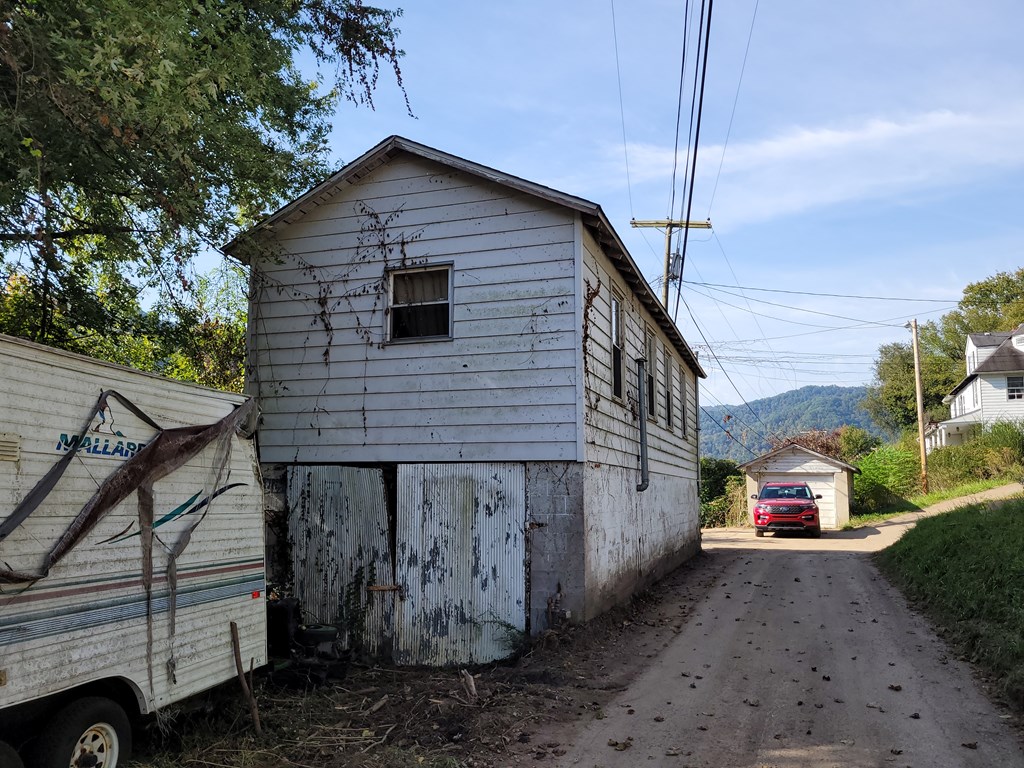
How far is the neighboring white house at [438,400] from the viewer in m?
9.20

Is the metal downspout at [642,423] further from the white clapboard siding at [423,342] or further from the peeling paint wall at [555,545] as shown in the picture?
the white clapboard siding at [423,342]

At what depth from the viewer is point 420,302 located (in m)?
10.2

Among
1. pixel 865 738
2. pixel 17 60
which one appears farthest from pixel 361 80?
pixel 865 738

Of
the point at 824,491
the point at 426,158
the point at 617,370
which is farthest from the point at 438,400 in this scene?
the point at 824,491

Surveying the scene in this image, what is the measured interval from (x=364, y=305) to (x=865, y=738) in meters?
7.46

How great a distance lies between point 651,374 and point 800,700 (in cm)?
864

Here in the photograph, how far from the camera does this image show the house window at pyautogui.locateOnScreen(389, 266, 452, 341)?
1005 centimetres

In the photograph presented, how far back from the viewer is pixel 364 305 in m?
10.3

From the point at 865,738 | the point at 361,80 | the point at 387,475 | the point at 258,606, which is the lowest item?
the point at 865,738

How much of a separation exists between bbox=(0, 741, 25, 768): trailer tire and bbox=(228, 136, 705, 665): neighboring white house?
5.25m

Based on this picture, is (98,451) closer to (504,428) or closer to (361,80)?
(504,428)

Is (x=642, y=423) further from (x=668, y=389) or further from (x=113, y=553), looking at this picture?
(x=113, y=553)

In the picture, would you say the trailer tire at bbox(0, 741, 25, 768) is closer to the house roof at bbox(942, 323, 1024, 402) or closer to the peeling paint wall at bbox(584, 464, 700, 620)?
the peeling paint wall at bbox(584, 464, 700, 620)

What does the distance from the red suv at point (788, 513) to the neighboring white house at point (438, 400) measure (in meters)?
18.1
